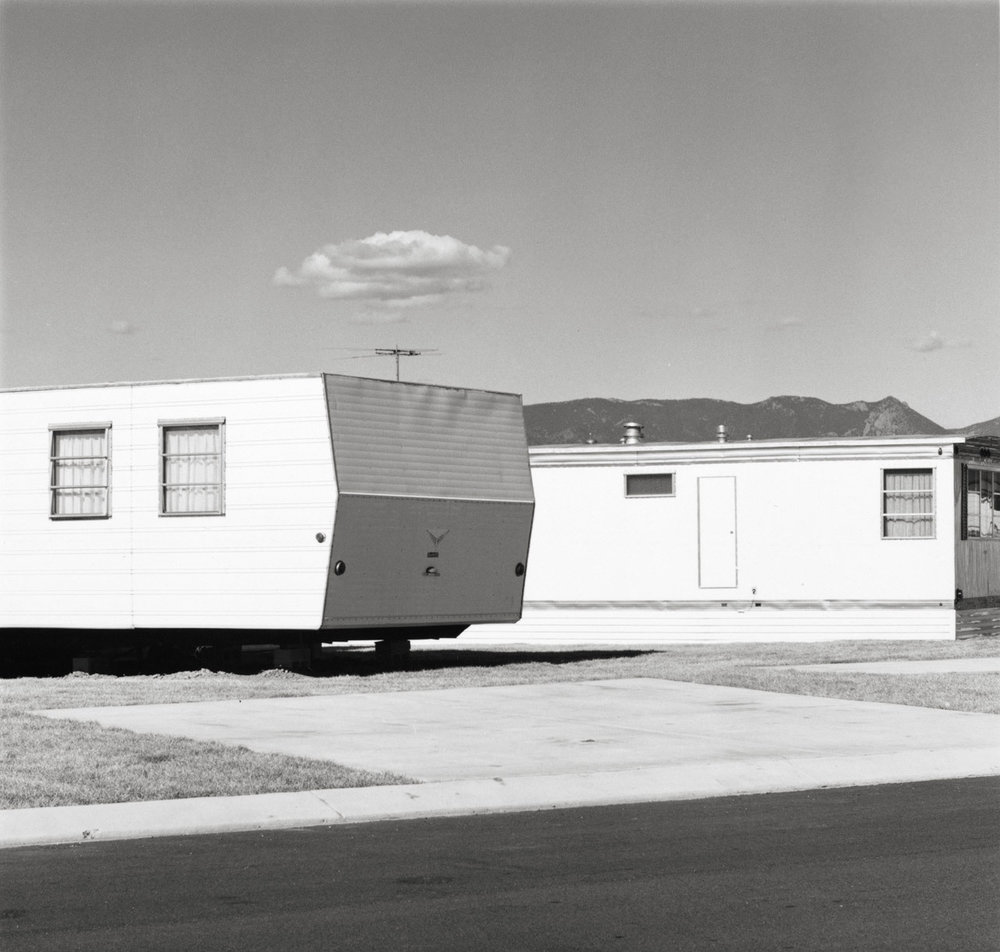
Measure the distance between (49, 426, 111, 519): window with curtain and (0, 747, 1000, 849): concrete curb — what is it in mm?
11104

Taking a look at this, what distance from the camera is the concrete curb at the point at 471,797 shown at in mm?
9797

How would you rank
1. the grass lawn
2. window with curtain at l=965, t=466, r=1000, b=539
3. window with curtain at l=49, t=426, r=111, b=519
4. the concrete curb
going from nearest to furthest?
the concrete curb < the grass lawn < window with curtain at l=49, t=426, r=111, b=519 < window with curtain at l=965, t=466, r=1000, b=539

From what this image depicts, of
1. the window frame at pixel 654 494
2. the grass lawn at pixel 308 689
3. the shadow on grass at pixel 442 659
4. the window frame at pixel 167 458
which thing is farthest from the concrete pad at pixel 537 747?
the window frame at pixel 654 494

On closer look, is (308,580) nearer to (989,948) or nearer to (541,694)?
(541,694)

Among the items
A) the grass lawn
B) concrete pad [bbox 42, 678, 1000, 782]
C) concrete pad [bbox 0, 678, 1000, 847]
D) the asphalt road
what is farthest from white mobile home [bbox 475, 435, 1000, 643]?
the asphalt road

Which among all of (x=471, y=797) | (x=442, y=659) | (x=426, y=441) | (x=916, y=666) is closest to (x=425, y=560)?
(x=426, y=441)

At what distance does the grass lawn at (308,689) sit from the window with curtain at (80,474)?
7.15ft

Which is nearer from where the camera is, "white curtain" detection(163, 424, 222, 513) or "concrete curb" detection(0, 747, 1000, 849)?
"concrete curb" detection(0, 747, 1000, 849)

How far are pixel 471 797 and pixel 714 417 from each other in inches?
5311

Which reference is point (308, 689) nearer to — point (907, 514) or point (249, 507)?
point (249, 507)

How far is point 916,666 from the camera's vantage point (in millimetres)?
21031

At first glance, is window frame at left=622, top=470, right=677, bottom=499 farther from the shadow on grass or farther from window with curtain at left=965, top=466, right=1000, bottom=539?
window with curtain at left=965, top=466, right=1000, bottom=539

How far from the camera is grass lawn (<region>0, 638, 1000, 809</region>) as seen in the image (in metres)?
11.1

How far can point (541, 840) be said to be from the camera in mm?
9414
